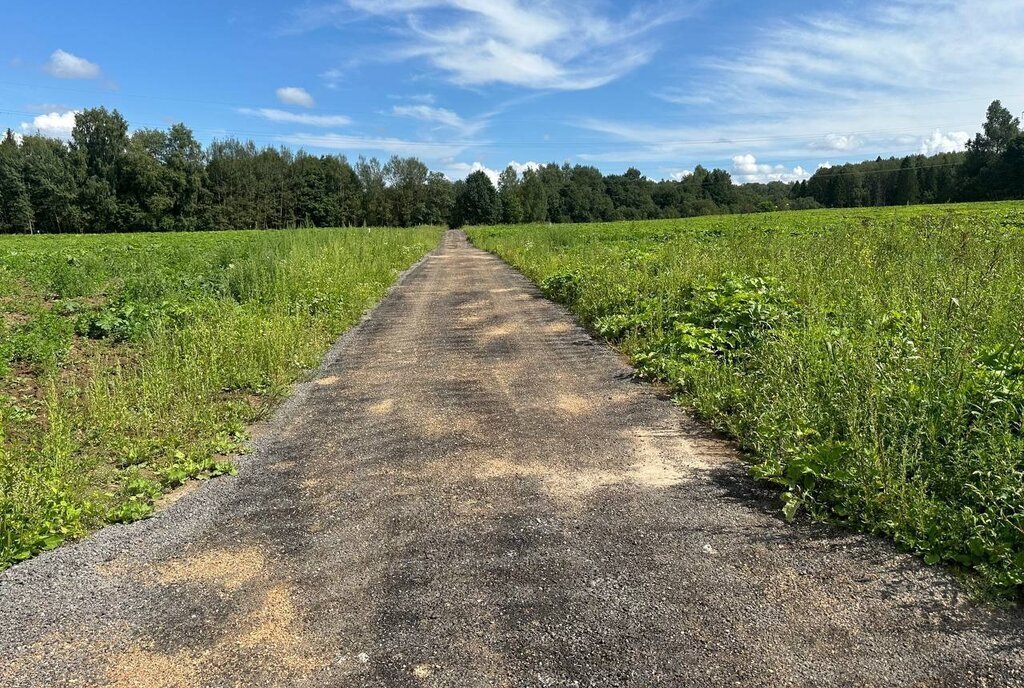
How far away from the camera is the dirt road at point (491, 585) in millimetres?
2564

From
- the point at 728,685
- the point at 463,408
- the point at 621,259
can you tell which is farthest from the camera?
the point at 621,259

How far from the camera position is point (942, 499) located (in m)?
3.58

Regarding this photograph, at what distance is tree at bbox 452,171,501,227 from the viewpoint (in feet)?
325

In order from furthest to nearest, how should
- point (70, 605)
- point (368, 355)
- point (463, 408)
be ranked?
1. point (368, 355)
2. point (463, 408)
3. point (70, 605)

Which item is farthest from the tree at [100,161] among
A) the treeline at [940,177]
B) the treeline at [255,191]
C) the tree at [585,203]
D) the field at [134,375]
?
the treeline at [940,177]

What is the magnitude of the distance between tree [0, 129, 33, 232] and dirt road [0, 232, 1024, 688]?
8680 centimetres

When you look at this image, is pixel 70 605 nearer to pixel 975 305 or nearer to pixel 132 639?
pixel 132 639

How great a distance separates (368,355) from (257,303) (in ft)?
10.3

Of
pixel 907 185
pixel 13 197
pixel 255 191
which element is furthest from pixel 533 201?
pixel 13 197

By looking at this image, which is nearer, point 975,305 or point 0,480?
point 0,480

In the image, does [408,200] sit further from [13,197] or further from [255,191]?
[13,197]

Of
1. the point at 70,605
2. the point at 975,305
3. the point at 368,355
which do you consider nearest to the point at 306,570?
the point at 70,605

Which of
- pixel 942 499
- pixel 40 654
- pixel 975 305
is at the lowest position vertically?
pixel 40 654

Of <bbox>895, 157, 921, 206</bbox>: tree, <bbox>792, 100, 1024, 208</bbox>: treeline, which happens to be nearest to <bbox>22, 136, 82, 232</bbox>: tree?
<bbox>792, 100, 1024, 208</bbox>: treeline
